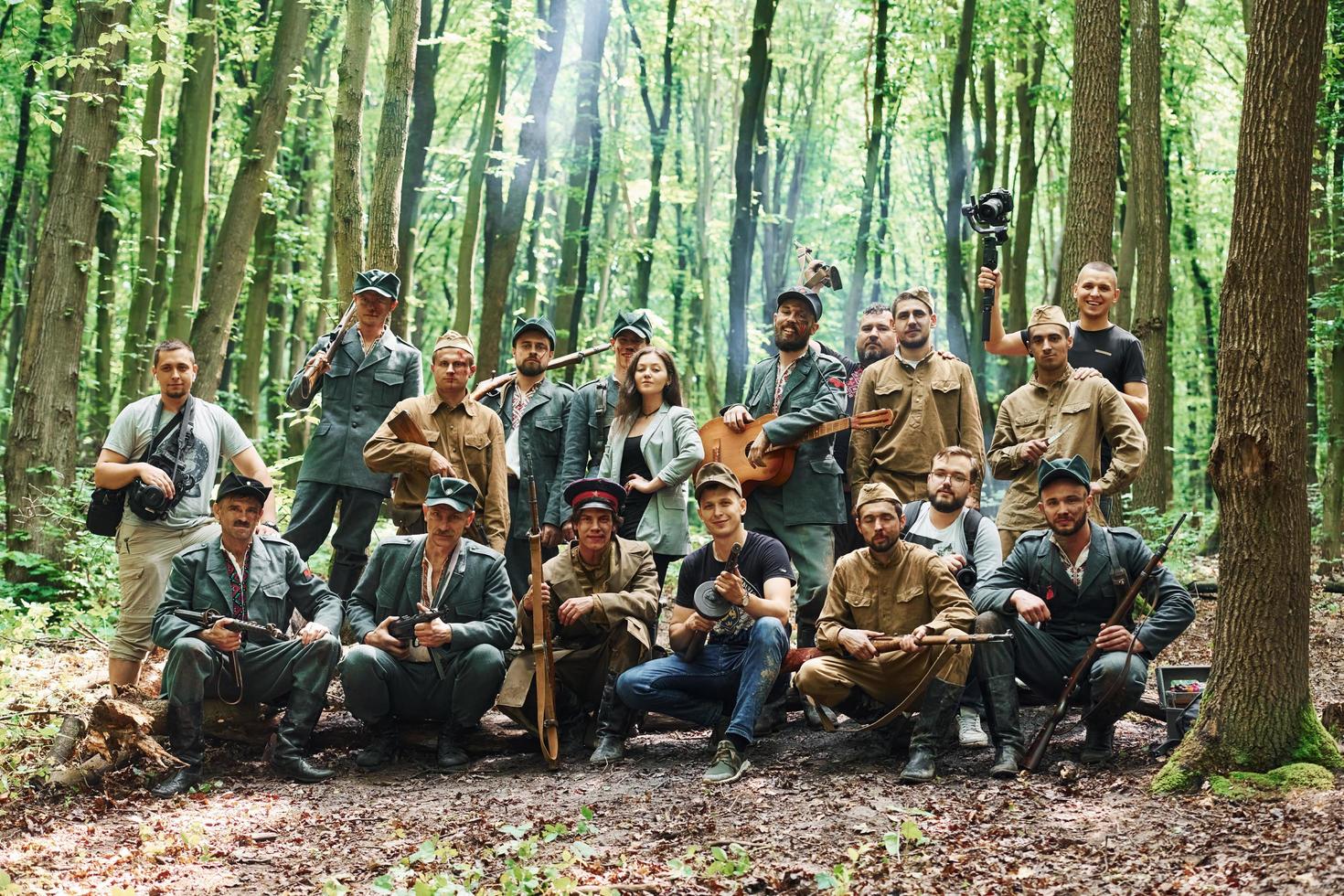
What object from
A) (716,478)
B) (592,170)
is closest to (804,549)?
(716,478)

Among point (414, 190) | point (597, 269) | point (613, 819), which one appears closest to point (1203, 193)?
point (597, 269)

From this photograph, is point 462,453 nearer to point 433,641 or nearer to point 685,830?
point 433,641

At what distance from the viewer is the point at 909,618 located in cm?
588

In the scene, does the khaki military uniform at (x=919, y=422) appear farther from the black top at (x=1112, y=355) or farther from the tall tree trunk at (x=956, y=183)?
the tall tree trunk at (x=956, y=183)

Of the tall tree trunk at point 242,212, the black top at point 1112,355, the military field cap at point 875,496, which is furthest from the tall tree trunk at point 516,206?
the military field cap at point 875,496

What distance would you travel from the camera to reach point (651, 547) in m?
6.87

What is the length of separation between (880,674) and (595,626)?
1.65 metres

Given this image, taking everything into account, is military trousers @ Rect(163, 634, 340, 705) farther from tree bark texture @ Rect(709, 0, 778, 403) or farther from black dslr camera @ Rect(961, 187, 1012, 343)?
tree bark texture @ Rect(709, 0, 778, 403)

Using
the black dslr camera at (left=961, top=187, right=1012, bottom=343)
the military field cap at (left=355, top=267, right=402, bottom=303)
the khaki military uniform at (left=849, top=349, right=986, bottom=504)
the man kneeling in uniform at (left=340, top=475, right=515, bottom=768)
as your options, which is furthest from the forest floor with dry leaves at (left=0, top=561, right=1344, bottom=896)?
the military field cap at (left=355, top=267, right=402, bottom=303)

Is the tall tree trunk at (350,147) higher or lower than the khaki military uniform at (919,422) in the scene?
higher

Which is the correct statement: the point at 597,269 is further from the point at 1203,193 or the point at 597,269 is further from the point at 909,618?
the point at 909,618

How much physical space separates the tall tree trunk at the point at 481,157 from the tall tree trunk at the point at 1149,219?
293 inches

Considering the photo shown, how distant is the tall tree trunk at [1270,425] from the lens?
15.8ft

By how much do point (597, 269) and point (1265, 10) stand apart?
17977 mm
